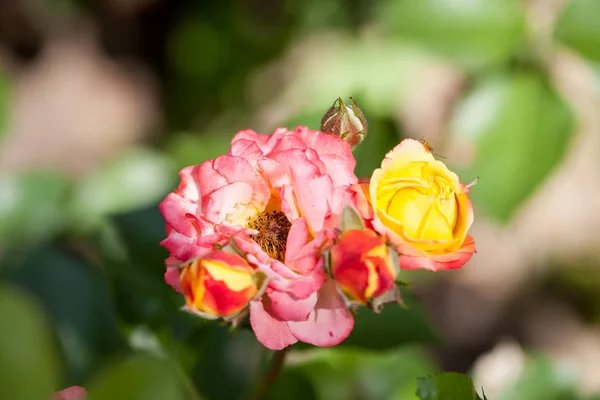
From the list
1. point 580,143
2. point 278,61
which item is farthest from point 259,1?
point 580,143

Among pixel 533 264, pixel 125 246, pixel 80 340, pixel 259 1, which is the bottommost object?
pixel 533 264

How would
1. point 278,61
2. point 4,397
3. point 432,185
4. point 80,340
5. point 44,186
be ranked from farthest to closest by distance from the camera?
point 278,61 < point 44,186 < point 80,340 < point 432,185 < point 4,397

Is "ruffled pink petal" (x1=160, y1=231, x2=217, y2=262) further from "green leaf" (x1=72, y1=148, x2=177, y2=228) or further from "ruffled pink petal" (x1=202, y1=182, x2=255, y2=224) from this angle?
"green leaf" (x1=72, y1=148, x2=177, y2=228)

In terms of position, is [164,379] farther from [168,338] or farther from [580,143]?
[580,143]

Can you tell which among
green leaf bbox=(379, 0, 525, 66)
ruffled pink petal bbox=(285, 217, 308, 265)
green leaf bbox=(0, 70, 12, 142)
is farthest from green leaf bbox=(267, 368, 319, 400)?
green leaf bbox=(0, 70, 12, 142)

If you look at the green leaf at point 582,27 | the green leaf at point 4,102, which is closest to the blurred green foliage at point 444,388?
the green leaf at point 582,27

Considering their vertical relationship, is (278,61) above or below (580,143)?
above

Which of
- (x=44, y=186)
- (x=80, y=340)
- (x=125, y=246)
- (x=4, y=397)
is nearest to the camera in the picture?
(x=4, y=397)
